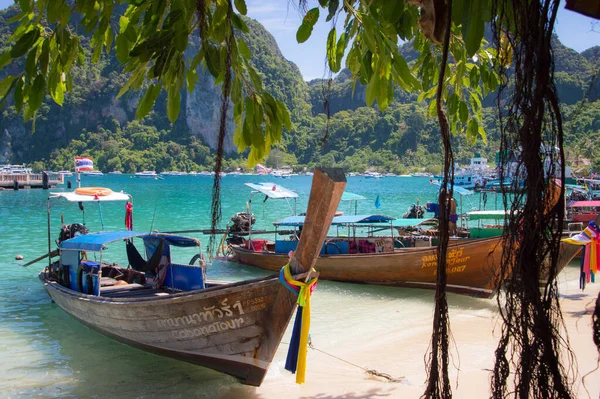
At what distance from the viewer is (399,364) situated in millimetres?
7090

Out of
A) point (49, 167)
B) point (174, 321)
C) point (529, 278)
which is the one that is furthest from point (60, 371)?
point (49, 167)

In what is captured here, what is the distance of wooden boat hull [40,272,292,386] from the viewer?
18.3 ft

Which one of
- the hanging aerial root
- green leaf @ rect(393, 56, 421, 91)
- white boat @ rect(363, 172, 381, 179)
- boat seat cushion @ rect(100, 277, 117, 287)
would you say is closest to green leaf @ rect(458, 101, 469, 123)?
green leaf @ rect(393, 56, 421, 91)

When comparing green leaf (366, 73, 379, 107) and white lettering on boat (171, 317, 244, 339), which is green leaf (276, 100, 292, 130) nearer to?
green leaf (366, 73, 379, 107)

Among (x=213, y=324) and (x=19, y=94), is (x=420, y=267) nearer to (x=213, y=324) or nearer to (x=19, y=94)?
(x=213, y=324)

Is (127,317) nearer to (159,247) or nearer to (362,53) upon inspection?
(159,247)

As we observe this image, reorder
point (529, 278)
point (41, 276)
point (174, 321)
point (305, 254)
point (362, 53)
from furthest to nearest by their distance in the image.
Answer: point (41, 276), point (174, 321), point (305, 254), point (362, 53), point (529, 278)

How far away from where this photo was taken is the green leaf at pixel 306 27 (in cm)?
259

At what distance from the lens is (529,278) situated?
4.15 ft

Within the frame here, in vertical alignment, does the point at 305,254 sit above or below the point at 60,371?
above

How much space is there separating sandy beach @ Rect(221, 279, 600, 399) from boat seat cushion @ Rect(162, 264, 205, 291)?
5.47ft

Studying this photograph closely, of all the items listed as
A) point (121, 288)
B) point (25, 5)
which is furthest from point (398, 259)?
point (25, 5)

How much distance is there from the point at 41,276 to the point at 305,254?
336 inches

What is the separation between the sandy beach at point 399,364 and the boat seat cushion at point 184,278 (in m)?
1.67
